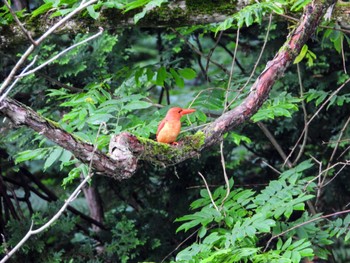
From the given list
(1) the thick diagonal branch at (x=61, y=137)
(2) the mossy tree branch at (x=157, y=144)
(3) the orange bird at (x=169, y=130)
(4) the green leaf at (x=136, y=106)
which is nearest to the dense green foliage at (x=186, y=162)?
(4) the green leaf at (x=136, y=106)

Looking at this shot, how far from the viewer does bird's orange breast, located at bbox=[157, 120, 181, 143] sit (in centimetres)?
328

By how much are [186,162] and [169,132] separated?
81.2 inches

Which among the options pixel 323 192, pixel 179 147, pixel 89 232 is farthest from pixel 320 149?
pixel 179 147

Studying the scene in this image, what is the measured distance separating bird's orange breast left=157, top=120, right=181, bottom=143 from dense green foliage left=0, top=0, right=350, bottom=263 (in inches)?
14.8

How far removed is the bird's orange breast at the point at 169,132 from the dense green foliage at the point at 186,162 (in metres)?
0.38

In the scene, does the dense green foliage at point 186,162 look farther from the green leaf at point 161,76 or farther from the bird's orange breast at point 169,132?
the bird's orange breast at point 169,132

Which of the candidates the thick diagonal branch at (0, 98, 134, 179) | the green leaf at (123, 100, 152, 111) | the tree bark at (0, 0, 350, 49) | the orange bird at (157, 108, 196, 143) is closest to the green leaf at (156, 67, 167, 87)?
the tree bark at (0, 0, 350, 49)

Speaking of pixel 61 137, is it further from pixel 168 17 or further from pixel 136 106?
pixel 168 17

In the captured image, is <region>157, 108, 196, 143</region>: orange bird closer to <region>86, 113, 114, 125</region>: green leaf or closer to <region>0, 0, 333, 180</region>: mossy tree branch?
<region>0, 0, 333, 180</region>: mossy tree branch

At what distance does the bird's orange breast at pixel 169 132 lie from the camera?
10.8 ft

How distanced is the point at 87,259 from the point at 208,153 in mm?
1185

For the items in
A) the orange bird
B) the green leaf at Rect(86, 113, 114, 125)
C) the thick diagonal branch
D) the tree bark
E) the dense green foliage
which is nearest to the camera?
the thick diagonal branch

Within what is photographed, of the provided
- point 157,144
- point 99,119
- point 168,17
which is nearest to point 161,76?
Answer: point 168,17

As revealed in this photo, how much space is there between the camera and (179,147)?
319 cm
